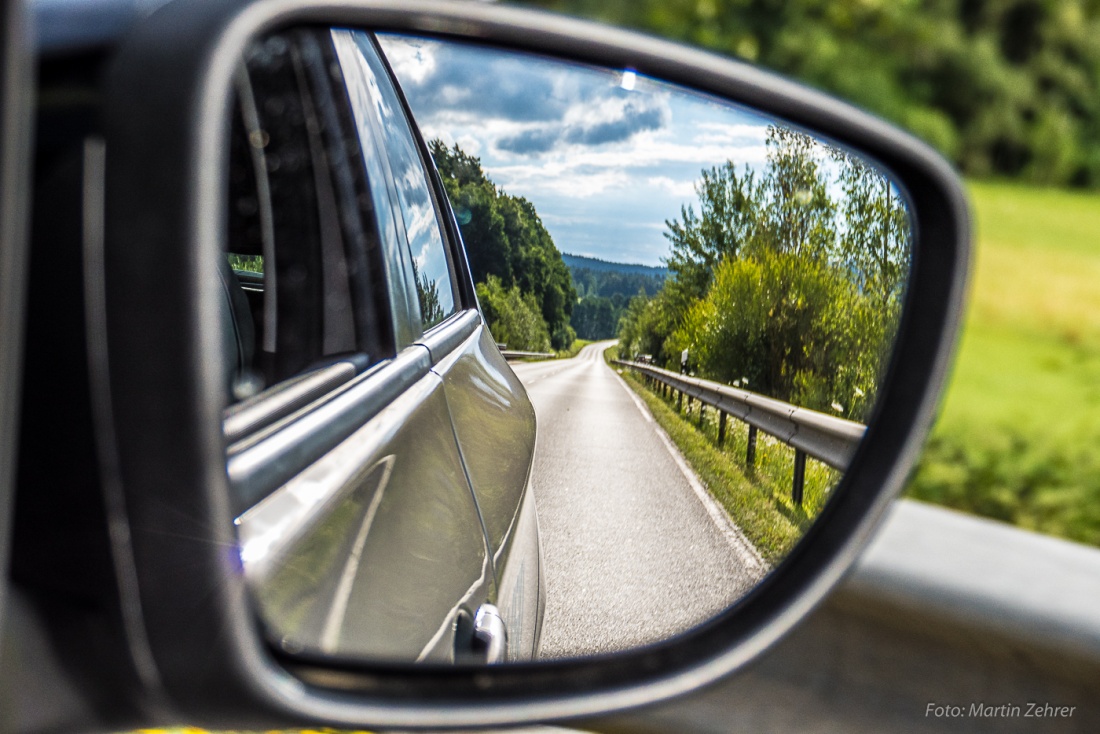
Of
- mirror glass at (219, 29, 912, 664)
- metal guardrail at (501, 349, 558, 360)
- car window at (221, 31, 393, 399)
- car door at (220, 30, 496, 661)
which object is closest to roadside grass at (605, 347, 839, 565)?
mirror glass at (219, 29, 912, 664)

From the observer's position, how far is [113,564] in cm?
92

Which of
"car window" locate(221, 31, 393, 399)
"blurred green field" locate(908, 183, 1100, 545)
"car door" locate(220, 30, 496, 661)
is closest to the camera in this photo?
"car door" locate(220, 30, 496, 661)

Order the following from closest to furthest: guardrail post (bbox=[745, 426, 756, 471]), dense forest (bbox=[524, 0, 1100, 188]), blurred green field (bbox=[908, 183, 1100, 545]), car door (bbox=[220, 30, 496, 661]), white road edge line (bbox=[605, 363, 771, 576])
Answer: car door (bbox=[220, 30, 496, 661]), white road edge line (bbox=[605, 363, 771, 576]), guardrail post (bbox=[745, 426, 756, 471]), blurred green field (bbox=[908, 183, 1100, 545]), dense forest (bbox=[524, 0, 1100, 188])

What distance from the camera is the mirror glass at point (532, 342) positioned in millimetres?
1251

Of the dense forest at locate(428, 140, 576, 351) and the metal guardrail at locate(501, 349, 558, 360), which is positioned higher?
the dense forest at locate(428, 140, 576, 351)

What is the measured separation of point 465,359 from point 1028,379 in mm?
7879

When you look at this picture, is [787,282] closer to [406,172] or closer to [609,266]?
[609,266]

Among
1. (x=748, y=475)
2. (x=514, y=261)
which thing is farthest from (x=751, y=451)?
(x=514, y=261)

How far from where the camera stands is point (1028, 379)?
27.6 ft

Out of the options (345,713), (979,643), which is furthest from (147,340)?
(979,643)

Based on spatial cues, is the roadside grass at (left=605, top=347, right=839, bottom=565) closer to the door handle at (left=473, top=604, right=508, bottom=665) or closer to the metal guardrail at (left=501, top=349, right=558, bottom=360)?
the metal guardrail at (left=501, top=349, right=558, bottom=360)

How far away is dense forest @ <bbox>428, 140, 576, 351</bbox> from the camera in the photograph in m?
1.25

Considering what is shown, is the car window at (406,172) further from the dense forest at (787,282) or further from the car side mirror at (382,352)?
the dense forest at (787,282)

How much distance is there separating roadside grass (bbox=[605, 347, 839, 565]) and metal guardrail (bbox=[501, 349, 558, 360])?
106 millimetres
